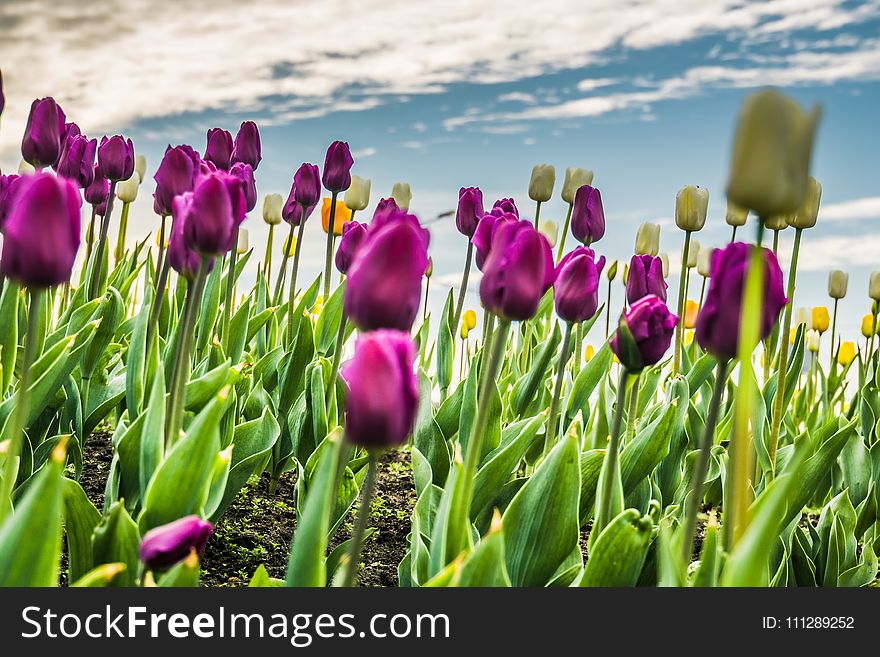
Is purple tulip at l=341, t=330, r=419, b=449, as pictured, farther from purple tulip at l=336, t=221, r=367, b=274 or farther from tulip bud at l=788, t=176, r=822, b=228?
tulip bud at l=788, t=176, r=822, b=228

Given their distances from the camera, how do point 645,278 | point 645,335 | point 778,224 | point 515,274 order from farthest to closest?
point 778,224 < point 645,278 < point 645,335 < point 515,274

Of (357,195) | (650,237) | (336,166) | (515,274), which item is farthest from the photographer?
(357,195)

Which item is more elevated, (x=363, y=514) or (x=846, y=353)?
(x=846, y=353)

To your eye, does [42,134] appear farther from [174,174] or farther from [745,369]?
[745,369]

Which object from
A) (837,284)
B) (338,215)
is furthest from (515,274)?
(837,284)

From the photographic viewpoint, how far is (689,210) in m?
2.95

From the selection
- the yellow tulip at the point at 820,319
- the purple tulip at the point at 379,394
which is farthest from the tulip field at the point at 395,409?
the yellow tulip at the point at 820,319

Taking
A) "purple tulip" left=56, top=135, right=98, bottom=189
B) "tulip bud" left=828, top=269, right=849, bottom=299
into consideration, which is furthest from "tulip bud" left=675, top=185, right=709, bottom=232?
"purple tulip" left=56, top=135, right=98, bottom=189

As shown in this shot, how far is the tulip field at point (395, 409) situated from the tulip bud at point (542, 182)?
0.01m

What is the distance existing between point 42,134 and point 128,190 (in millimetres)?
1699

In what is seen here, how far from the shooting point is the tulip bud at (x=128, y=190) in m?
4.18

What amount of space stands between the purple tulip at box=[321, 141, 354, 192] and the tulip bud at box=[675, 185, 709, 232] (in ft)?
3.94

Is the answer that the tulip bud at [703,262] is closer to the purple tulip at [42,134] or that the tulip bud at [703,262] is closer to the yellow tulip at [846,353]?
the yellow tulip at [846,353]

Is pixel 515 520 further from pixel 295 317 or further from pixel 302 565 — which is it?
pixel 295 317
